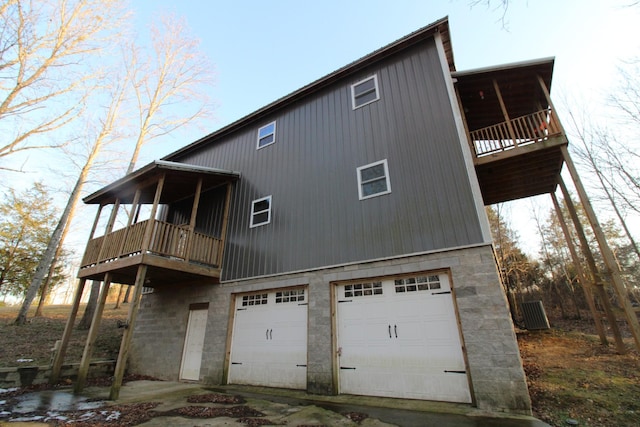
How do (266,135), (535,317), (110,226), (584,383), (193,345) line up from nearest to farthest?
(584,383) → (193,345) → (110,226) → (266,135) → (535,317)

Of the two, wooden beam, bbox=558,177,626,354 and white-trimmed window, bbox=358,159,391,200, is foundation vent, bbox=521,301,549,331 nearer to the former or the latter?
wooden beam, bbox=558,177,626,354

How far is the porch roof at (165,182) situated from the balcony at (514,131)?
8281mm

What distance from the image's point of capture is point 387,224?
269 inches

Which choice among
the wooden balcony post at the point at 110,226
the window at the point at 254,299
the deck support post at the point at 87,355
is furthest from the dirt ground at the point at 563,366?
the window at the point at 254,299

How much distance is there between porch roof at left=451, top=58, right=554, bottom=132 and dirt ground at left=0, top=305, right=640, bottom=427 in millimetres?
7061

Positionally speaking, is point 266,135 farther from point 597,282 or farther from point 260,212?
point 597,282

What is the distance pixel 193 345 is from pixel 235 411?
15.4 feet

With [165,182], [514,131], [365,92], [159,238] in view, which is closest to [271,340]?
[159,238]

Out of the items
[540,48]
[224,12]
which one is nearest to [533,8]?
[540,48]

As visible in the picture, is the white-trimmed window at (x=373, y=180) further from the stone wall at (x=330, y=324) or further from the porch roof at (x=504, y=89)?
the porch roof at (x=504, y=89)

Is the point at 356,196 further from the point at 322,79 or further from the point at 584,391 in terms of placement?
the point at 584,391

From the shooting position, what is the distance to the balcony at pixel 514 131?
7266mm

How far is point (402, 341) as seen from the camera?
234 inches

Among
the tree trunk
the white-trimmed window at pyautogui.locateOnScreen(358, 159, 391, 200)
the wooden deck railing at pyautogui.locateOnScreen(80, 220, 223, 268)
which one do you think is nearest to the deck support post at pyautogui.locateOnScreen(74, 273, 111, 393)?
the wooden deck railing at pyautogui.locateOnScreen(80, 220, 223, 268)
